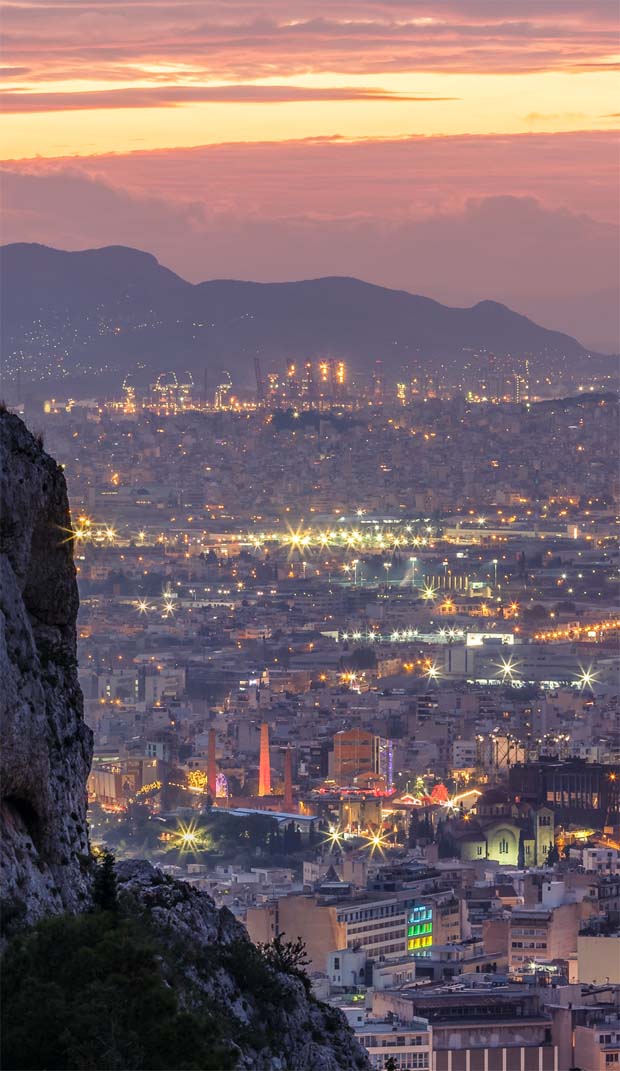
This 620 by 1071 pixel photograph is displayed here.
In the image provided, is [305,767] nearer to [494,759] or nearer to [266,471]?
[494,759]

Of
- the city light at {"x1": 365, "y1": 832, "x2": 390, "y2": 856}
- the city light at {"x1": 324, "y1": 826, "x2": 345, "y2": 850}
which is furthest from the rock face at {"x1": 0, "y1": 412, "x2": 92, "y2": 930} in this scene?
the city light at {"x1": 324, "y1": 826, "x2": 345, "y2": 850}

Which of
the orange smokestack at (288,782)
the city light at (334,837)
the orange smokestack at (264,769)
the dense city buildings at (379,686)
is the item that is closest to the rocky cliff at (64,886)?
the dense city buildings at (379,686)

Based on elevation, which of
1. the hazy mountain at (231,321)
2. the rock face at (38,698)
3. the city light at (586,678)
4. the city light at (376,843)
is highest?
the hazy mountain at (231,321)

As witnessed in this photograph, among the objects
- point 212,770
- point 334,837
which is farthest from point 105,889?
point 212,770

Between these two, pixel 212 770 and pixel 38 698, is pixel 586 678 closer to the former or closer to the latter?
pixel 212 770

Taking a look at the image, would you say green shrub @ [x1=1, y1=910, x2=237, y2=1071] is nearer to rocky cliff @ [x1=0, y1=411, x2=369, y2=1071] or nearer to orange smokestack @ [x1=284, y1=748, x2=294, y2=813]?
rocky cliff @ [x1=0, y1=411, x2=369, y2=1071]

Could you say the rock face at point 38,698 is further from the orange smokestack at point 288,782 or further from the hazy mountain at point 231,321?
the hazy mountain at point 231,321
